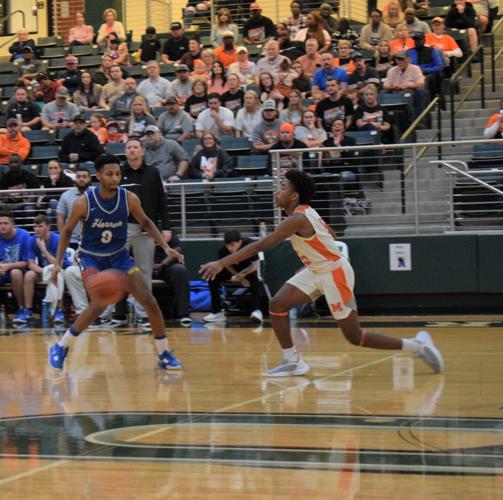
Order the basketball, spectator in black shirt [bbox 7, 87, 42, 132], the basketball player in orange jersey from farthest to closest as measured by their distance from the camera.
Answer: spectator in black shirt [bbox 7, 87, 42, 132], the basketball, the basketball player in orange jersey

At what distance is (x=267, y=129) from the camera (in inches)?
659

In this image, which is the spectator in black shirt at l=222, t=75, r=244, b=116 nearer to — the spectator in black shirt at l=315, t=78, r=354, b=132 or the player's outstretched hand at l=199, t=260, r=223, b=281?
the spectator in black shirt at l=315, t=78, r=354, b=132

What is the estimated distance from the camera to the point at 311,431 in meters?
6.77

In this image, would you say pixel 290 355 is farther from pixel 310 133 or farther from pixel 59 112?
pixel 59 112

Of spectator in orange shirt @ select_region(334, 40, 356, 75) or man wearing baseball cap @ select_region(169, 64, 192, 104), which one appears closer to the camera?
spectator in orange shirt @ select_region(334, 40, 356, 75)

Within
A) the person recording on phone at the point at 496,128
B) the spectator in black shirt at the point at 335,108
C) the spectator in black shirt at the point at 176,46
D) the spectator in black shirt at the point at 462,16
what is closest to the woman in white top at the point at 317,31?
the spectator in black shirt at the point at 462,16

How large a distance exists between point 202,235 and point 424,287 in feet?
11.3

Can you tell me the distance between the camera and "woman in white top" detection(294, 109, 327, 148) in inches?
635

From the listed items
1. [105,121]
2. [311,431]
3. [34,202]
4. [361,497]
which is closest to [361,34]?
[105,121]

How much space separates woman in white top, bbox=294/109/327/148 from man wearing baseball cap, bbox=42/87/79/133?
515cm

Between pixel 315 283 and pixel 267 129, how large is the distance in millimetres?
7846

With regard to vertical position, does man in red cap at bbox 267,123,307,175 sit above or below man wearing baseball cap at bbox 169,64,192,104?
below

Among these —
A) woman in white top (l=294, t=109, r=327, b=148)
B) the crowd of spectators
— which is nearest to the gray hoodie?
the crowd of spectators

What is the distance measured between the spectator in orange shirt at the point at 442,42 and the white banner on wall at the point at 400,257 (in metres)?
4.70
